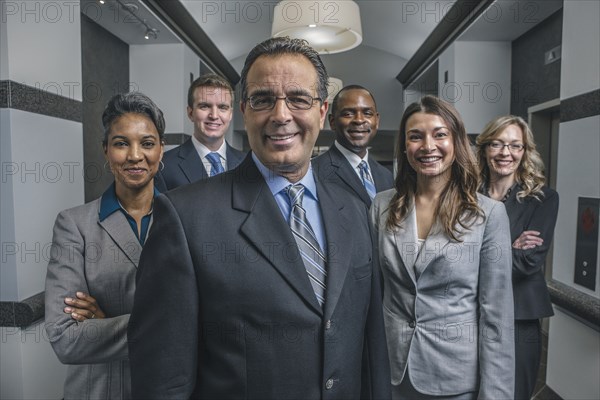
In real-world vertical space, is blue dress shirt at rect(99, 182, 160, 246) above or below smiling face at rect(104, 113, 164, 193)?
below

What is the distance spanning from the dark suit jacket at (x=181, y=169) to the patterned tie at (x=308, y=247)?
1113 millimetres

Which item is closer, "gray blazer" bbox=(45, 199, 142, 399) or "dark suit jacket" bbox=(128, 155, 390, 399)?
"dark suit jacket" bbox=(128, 155, 390, 399)

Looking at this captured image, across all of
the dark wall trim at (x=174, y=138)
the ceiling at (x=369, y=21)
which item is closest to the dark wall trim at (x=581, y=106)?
the ceiling at (x=369, y=21)

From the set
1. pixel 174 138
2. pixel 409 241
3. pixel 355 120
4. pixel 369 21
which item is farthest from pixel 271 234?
pixel 369 21

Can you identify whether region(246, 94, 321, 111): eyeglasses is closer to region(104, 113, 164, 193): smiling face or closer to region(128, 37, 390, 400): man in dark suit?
region(128, 37, 390, 400): man in dark suit

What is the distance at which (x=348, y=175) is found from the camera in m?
2.32

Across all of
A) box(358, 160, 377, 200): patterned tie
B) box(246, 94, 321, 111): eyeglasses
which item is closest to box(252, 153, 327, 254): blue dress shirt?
box(246, 94, 321, 111): eyeglasses

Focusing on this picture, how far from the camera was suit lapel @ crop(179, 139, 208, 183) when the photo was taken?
2154mm

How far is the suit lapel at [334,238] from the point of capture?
1029 millimetres

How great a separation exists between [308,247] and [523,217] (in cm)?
151

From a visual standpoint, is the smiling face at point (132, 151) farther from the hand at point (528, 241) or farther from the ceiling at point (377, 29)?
the ceiling at point (377, 29)

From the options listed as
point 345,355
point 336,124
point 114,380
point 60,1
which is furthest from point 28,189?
point 345,355

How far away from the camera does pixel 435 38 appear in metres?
5.77

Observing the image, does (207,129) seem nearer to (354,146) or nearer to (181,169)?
(181,169)
